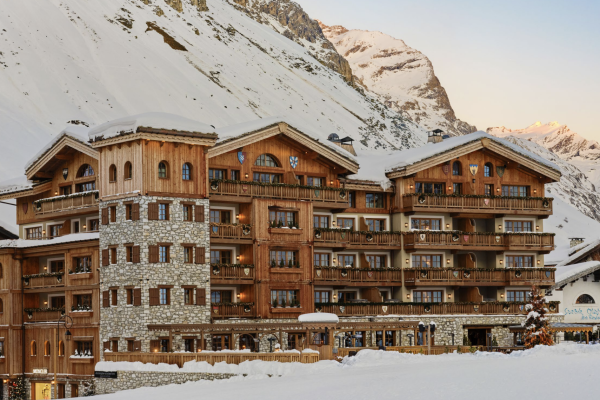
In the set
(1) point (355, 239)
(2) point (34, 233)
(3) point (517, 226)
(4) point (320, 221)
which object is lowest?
(1) point (355, 239)

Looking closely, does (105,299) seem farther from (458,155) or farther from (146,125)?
(458,155)

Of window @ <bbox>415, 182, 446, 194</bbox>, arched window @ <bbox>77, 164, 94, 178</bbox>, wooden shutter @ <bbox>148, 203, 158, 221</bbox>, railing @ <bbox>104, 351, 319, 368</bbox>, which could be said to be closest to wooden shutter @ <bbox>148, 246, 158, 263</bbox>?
wooden shutter @ <bbox>148, 203, 158, 221</bbox>

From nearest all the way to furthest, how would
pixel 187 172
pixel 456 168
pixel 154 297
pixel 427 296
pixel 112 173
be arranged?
pixel 154 297
pixel 187 172
pixel 112 173
pixel 427 296
pixel 456 168

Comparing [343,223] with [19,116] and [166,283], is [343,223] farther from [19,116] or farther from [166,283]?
[19,116]

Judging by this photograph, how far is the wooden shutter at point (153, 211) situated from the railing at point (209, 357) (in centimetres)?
778

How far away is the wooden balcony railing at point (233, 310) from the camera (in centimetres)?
6612

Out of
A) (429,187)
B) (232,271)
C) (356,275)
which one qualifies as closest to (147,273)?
(232,271)

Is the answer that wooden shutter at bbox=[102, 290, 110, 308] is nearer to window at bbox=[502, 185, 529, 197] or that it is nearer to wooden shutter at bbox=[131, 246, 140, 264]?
wooden shutter at bbox=[131, 246, 140, 264]

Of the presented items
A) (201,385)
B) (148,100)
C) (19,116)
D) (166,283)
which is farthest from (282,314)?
(148,100)

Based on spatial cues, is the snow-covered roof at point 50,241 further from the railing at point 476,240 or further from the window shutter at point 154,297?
the railing at point 476,240

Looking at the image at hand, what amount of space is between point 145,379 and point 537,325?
80.1ft

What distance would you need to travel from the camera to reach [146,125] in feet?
207

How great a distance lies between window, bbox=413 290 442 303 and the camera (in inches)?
3000

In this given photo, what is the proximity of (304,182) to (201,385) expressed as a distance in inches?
822
